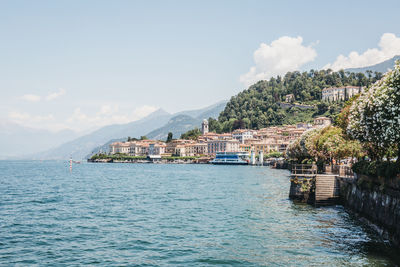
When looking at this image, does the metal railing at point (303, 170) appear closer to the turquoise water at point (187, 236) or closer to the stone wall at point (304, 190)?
the stone wall at point (304, 190)

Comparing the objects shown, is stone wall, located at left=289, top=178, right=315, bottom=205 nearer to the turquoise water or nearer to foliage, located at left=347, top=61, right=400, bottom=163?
the turquoise water

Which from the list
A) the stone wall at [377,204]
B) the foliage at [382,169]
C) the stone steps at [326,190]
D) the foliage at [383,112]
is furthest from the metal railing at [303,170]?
the foliage at [383,112]

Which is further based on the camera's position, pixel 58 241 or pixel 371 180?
pixel 371 180

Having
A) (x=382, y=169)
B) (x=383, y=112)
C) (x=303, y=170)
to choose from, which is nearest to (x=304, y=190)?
(x=303, y=170)

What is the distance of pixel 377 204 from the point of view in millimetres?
26125

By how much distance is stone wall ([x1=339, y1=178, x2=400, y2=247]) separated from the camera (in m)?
22.2

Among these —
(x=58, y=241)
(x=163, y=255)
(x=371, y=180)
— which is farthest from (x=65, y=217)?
(x=371, y=180)

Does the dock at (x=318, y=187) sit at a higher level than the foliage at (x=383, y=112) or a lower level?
lower

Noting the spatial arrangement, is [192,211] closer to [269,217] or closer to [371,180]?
[269,217]

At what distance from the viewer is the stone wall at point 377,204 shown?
72.7 ft

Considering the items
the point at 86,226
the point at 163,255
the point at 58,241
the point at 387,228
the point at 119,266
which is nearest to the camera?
the point at 119,266

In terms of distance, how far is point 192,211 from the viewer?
37.8m

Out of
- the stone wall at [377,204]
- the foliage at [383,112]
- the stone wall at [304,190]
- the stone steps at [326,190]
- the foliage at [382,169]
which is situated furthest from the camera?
the stone wall at [304,190]

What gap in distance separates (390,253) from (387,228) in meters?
2.77
